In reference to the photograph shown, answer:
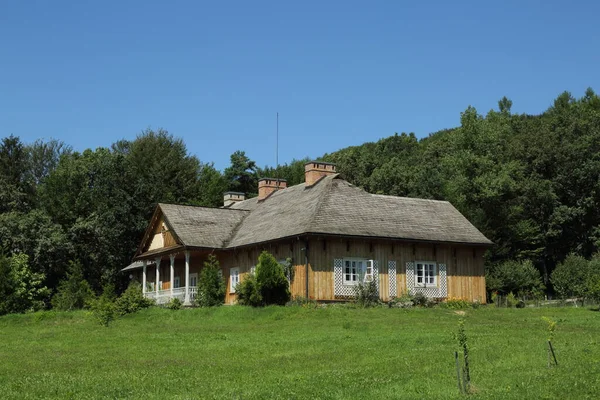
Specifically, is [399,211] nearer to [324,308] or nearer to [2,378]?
[324,308]

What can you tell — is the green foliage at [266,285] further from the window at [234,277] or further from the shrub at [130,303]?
the window at [234,277]

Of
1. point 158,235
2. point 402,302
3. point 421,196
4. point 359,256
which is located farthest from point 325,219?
point 421,196

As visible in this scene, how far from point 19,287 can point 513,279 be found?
28864 millimetres

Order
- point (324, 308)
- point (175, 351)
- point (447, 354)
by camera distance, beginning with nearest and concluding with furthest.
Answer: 1. point (447, 354)
2. point (175, 351)
3. point (324, 308)

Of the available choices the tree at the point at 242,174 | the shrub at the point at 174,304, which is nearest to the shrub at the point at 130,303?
the shrub at the point at 174,304

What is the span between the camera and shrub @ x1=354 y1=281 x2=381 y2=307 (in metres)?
35.9

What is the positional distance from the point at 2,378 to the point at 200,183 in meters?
48.1

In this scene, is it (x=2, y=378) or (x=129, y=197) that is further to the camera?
(x=129, y=197)

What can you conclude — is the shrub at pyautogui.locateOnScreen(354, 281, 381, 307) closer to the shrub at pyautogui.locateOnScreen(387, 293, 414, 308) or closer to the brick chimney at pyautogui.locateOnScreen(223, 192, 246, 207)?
the shrub at pyautogui.locateOnScreen(387, 293, 414, 308)

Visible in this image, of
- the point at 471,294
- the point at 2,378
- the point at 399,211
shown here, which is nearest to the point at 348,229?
the point at 399,211

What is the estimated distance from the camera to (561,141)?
57.7 metres

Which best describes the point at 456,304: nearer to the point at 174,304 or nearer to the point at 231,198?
the point at 174,304

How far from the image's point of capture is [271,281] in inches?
1377

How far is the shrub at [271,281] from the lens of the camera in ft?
115
